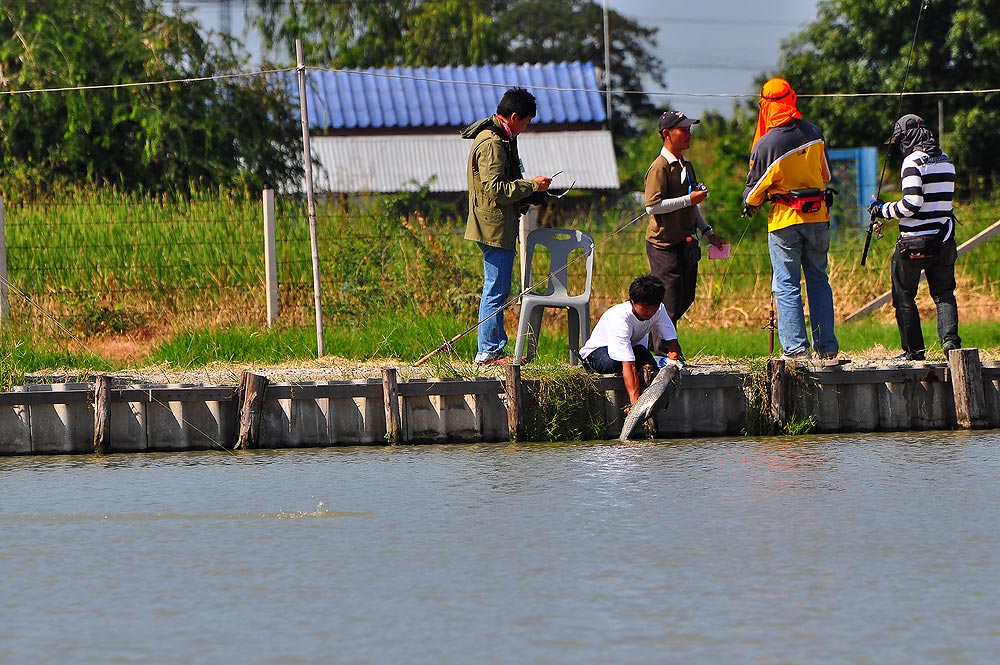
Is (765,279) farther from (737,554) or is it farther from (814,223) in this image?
(737,554)

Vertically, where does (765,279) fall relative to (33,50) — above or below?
below

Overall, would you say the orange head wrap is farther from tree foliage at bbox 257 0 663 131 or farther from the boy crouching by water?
tree foliage at bbox 257 0 663 131

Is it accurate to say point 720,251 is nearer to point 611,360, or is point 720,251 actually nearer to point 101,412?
point 611,360

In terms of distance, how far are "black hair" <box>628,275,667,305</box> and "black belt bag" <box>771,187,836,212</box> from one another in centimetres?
135

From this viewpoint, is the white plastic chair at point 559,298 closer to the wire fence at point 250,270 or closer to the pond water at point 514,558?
the pond water at point 514,558

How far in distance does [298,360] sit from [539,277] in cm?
323

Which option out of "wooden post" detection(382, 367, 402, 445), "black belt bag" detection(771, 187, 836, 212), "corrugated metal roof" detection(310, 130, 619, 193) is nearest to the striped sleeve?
"black belt bag" detection(771, 187, 836, 212)

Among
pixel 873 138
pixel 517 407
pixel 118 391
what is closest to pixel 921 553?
pixel 517 407

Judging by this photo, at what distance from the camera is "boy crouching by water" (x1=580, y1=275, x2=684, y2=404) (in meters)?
9.32

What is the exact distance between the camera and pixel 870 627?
4.95m

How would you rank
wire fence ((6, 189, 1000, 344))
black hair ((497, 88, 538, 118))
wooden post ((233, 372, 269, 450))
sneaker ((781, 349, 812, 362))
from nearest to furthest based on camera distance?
wooden post ((233, 372, 269, 450)), sneaker ((781, 349, 812, 362)), black hair ((497, 88, 538, 118)), wire fence ((6, 189, 1000, 344))

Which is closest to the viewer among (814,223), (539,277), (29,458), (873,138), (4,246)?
(29,458)

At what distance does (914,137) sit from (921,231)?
0.62 metres

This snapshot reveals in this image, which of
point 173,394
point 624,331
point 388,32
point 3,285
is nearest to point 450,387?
A: point 624,331
